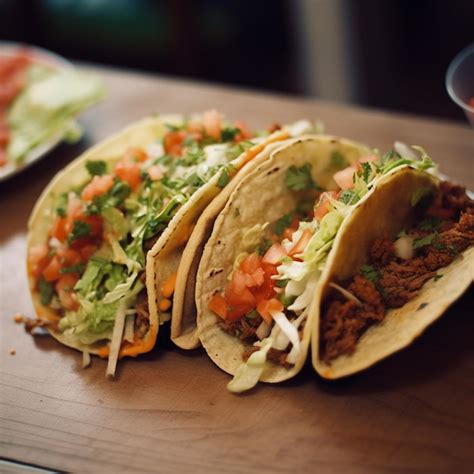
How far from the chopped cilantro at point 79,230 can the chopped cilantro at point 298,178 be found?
2.87 feet

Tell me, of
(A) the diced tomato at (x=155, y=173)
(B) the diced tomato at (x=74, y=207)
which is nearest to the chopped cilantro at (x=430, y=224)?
(A) the diced tomato at (x=155, y=173)

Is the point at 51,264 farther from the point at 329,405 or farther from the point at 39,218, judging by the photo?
the point at 329,405

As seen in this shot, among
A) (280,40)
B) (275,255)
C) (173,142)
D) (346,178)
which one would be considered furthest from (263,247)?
(280,40)

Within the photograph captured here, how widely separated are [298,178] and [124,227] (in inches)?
29.6

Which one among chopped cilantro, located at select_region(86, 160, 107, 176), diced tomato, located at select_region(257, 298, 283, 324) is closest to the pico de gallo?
diced tomato, located at select_region(257, 298, 283, 324)

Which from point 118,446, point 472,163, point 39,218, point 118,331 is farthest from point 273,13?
point 118,446

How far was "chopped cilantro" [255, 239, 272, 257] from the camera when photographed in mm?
2789

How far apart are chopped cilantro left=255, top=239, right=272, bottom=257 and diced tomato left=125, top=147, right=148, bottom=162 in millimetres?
802

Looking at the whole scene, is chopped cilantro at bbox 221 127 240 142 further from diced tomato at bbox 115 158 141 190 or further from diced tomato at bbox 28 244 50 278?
diced tomato at bbox 28 244 50 278

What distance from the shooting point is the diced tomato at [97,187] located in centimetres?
313

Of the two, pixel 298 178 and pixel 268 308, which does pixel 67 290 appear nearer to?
pixel 268 308

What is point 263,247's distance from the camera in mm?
2812

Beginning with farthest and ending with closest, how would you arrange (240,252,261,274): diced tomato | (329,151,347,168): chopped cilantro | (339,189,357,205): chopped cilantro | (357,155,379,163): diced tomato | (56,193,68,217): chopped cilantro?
(56,193,68,217): chopped cilantro
(329,151,347,168): chopped cilantro
(357,155,379,163): diced tomato
(240,252,261,274): diced tomato
(339,189,357,205): chopped cilantro

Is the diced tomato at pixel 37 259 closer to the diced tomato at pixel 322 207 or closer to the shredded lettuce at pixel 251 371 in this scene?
the shredded lettuce at pixel 251 371
